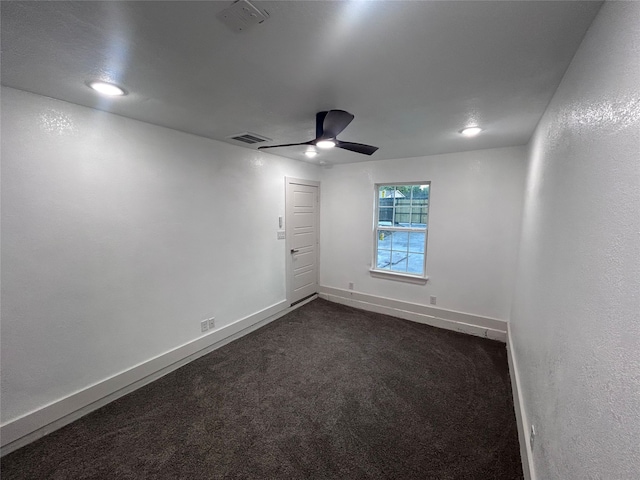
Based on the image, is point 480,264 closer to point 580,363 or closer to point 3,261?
point 580,363

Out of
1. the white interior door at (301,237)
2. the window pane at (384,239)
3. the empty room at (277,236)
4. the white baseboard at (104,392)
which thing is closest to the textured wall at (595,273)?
the empty room at (277,236)

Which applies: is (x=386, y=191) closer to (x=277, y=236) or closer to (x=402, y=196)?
(x=402, y=196)

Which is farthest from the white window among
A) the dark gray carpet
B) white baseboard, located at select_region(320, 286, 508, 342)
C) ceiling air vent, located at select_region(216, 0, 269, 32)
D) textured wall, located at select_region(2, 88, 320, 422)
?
ceiling air vent, located at select_region(216, 0, 269, 32)

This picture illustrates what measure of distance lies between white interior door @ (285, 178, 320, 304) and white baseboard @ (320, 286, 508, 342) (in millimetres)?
460

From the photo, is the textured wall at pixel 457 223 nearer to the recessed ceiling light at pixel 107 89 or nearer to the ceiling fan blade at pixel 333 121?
the ceiling fan blade at pixel 333 121

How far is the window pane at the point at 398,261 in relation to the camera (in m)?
4.09

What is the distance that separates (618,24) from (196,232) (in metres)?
3.15

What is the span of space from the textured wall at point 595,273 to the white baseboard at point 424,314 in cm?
207

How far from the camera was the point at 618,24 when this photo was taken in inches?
33.0

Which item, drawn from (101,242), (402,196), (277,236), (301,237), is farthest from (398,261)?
(101,242)

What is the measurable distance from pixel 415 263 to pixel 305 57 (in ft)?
11.0

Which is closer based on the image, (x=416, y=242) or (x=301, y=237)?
(x=416, y=242)

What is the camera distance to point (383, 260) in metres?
4.28

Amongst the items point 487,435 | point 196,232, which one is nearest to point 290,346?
point 196,232
